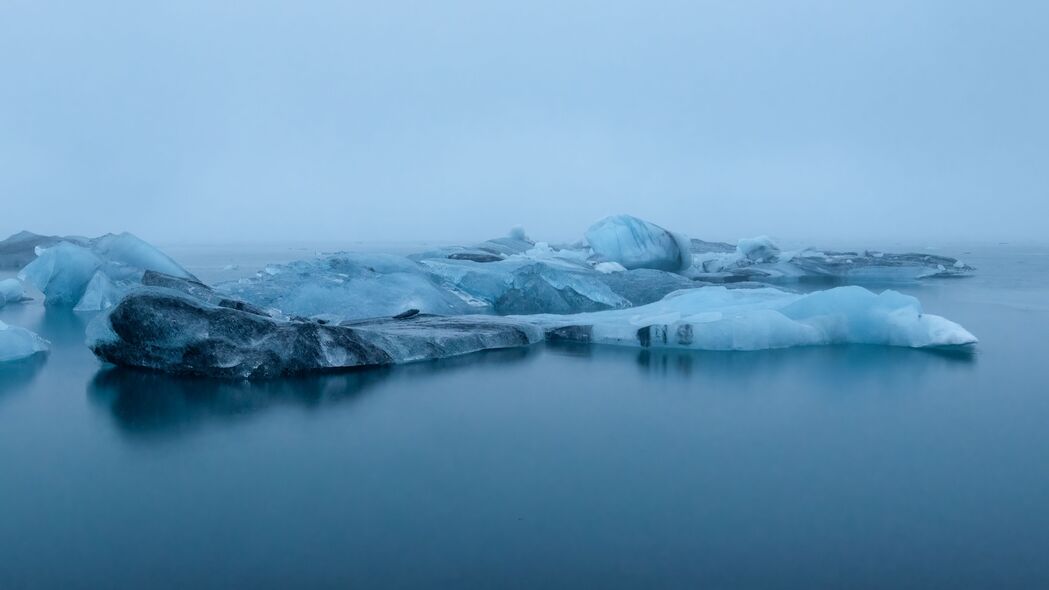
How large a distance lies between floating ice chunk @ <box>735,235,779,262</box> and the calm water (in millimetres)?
9891

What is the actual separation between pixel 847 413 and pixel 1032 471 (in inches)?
33.4

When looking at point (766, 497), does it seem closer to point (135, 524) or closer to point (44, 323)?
point (135, 524)

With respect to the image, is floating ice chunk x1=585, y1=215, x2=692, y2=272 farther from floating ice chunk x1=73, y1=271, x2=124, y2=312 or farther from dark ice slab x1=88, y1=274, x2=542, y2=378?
dark ice slab x1=88, y1=274, x2=542, y2=378

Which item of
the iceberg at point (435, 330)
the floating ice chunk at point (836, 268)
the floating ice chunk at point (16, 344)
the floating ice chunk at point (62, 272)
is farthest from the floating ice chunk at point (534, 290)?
the floating ice chunk at point (836, 268)

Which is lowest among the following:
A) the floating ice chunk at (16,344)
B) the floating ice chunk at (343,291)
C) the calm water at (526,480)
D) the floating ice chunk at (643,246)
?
the calm water at (526,480)

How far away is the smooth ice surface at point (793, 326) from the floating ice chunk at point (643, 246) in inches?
208

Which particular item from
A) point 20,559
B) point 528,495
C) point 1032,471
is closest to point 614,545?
point 528,495

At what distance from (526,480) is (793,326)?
11.1 feet

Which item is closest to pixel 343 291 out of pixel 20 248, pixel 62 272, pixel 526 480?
pixel 62 272

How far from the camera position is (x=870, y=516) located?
1.99 m

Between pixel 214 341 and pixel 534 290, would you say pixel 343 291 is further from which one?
pixel 214 341

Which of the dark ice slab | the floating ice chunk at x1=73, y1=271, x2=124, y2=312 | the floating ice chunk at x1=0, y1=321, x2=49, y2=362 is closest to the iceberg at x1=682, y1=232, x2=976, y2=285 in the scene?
the floating ice chunk at x1=73, y1=271, x2=124, y2=312

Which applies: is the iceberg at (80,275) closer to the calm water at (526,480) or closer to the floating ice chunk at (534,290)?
the floating ice chunk at (534,290)

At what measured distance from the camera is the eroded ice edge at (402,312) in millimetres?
3830
